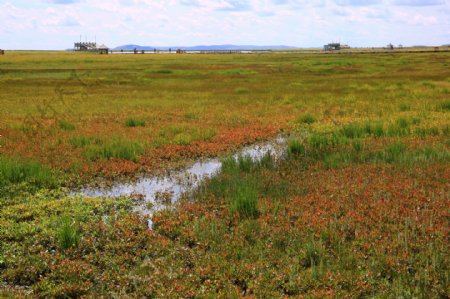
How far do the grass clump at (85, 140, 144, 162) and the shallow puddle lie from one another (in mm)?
1896

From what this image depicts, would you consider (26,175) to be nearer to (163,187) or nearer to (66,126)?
(163,187)

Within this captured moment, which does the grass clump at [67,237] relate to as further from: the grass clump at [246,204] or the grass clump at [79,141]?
the grass clump at [79,141]

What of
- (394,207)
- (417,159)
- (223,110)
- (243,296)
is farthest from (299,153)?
(223,110)

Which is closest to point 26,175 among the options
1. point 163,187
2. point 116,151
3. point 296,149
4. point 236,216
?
point 116,151

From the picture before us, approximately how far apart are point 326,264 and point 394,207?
10.3 feet

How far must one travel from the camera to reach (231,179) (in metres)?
12.8

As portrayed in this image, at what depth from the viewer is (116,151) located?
16391 mm

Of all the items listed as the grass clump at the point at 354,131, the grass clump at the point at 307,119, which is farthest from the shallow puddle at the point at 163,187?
the grass clump at the point at 307,119

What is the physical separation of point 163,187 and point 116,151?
3.69m

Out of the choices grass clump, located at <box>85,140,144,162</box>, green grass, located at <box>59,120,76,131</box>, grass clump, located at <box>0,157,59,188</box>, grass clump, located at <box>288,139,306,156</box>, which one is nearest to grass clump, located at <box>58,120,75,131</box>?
green grass, located at <box>59,120,76,131</box>

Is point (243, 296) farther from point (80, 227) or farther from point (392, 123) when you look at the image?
point (392, 123)

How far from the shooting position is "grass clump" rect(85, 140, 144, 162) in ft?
52.9

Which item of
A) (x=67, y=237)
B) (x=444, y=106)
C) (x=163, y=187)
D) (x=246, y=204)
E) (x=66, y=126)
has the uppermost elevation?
(x=444, y=106)

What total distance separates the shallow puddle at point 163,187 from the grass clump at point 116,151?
1.90m
